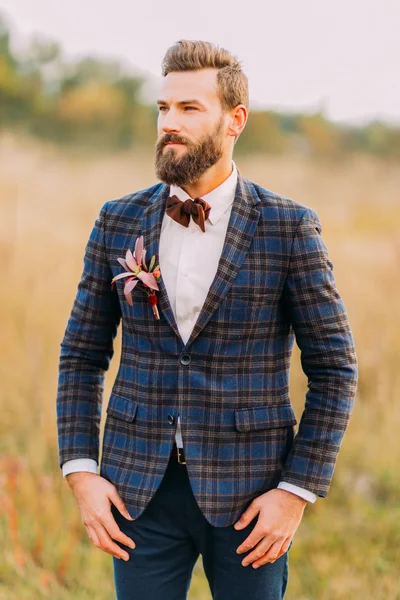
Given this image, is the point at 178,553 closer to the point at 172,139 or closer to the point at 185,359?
the point at 185,359

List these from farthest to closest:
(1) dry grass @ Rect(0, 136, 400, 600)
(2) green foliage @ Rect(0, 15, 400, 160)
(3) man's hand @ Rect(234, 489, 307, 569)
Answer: (2) green foliage @ Rect(0, 15, 400, 160)
(1) dry grass @ Rect(0, 136, 400, 600)
(3) man's hand @ Rect(234, 489, 307, 569)

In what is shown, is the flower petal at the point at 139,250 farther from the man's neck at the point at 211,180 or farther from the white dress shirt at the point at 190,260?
the man's neck at the point at 211,180

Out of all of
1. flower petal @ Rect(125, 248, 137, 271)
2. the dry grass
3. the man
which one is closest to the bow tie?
the man

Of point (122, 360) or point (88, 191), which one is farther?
point (88, 191)

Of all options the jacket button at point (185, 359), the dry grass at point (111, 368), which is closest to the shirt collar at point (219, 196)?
the jacket button at point (185, 359)

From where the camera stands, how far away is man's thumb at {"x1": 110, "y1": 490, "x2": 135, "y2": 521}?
5.77 feet

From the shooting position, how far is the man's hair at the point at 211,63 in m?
1.73

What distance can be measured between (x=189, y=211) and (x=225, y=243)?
0.12 meters

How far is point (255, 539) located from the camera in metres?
1.69

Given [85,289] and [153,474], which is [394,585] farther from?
[85,289]

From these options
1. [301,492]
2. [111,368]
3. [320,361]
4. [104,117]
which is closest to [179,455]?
[301,492]

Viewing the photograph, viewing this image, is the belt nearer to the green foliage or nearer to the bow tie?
the bow tie

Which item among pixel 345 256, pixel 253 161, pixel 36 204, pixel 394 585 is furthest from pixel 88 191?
pixel 394 585

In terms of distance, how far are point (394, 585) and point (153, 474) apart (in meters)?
1.70
